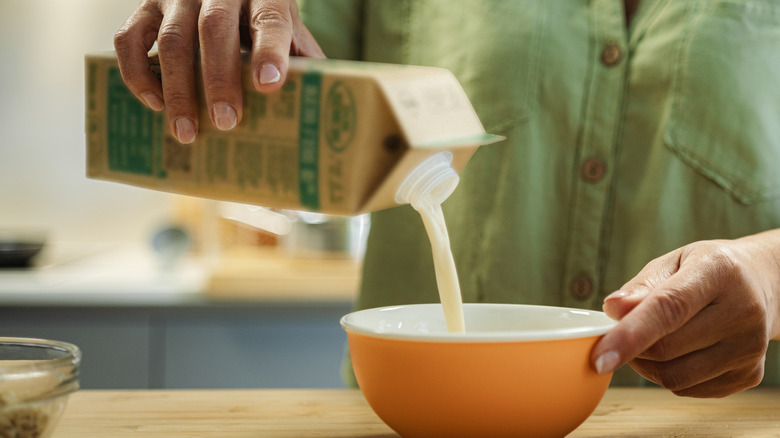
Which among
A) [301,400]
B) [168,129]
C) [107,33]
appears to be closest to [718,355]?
[301,400]

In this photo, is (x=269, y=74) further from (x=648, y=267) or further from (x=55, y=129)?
(x=55, y=129)

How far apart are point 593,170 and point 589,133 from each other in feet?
0.15

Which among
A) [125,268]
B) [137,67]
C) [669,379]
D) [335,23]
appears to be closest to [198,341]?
[125,268]

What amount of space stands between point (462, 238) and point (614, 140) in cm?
23

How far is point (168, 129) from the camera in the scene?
2.19ft

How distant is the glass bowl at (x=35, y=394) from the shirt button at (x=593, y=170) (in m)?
0.65

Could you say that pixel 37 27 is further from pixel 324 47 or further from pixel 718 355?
pixel 718 355

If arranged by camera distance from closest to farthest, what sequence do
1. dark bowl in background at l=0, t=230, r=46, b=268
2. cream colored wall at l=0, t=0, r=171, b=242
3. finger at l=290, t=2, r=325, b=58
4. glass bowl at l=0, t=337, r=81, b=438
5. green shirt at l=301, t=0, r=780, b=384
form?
glass bowl at l=0, t=337, r=81, b=438
finger at l=290, t=2, r=325, b=58
green shirt at l=301, t=0, r=780, b=384
dark bowl in background at l=0, t=230, r=46, b=268
cream colored wall at l=0, t=0, r=171, b=242

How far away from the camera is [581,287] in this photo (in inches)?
38.6

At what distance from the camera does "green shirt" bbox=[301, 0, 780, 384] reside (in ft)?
3.07

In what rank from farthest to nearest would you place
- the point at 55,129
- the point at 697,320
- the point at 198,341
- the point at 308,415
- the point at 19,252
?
the point at 55,129 → the point at 19,252 → the point at 198,341 → the point at 308,415 → the point at 697,320

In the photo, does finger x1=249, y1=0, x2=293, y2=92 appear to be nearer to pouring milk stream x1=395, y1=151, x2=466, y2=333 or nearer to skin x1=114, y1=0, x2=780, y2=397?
skin x1=114, y1=0, x2=780, y2=397

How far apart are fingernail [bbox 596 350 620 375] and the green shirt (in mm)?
426

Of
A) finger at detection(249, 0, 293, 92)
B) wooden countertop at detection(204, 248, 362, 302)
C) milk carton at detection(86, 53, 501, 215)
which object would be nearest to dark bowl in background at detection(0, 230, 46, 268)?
wooden countertop at detection(204, 248, 362, 302)
